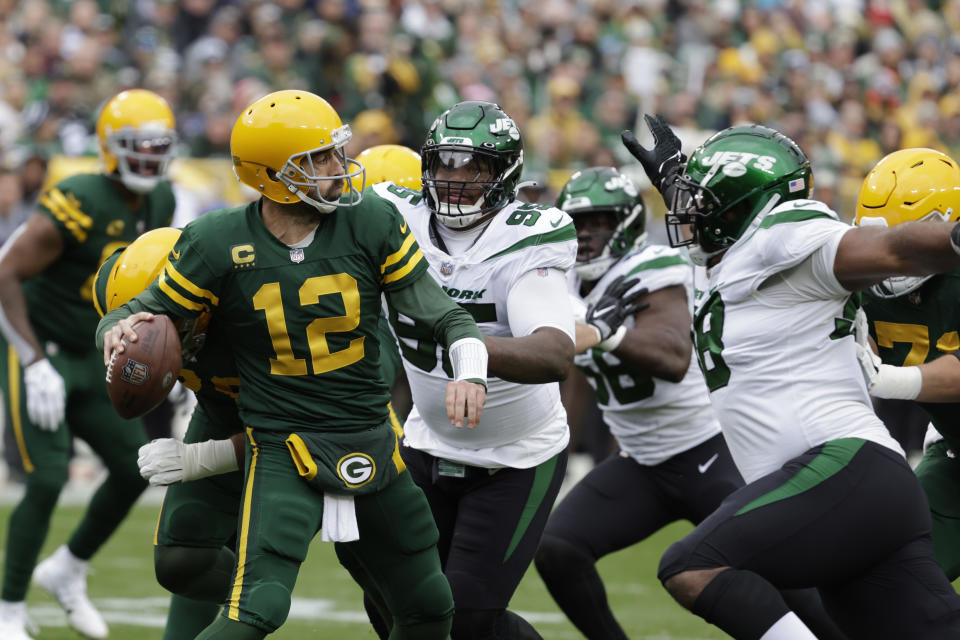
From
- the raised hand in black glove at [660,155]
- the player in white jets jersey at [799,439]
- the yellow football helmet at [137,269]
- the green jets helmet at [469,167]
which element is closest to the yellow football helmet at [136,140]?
the yellow football helmet at [137,269]

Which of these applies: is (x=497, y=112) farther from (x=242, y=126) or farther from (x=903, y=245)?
(x=903, y=245)

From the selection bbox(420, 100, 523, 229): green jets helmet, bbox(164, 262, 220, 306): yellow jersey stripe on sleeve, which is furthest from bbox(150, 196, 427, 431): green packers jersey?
bbox(420, 100, 523, 229): green jets helmet

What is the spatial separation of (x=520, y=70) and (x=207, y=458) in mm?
9899

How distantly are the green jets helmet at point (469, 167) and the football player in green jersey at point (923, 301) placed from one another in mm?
1049

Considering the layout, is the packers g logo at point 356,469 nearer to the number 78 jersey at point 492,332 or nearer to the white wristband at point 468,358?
the white wristband at point 468,358

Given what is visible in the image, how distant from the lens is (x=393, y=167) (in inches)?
183

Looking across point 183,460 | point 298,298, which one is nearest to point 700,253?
point 298,298

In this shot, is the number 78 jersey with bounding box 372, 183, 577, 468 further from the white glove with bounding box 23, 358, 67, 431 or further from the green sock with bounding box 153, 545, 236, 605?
the white glove with bounding box 23, 358, 67, 431

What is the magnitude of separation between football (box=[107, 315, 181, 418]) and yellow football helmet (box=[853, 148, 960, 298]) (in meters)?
1.96

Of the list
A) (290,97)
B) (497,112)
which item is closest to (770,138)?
(497,112)

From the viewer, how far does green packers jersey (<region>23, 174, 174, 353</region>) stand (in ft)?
18.1

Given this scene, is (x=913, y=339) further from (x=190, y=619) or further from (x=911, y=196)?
(x=190, y=619)

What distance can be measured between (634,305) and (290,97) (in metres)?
1.55

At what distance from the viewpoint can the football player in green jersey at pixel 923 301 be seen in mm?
3738
